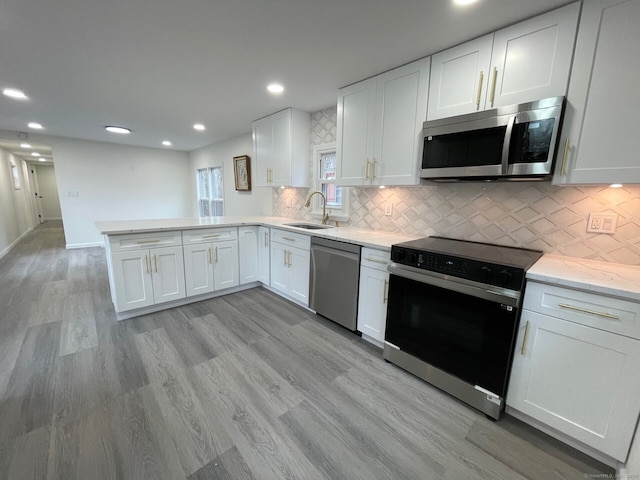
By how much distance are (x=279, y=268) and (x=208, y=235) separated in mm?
932

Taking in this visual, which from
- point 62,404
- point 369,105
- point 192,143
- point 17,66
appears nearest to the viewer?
point 62,404

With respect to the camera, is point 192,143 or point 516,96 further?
point 192,143

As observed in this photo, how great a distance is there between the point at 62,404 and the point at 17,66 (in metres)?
2.74

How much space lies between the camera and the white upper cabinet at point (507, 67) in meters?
1.44

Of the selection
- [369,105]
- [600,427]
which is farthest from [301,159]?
[600,427]

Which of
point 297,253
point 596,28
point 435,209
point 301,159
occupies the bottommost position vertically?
point 297,253

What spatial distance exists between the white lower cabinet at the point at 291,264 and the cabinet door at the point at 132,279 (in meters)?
1.35

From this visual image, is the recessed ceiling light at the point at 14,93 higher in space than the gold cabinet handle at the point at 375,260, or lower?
higher

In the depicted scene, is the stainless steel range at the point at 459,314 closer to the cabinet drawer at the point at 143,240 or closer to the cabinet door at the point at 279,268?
the cabinet door at the point at 279,268

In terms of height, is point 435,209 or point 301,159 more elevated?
point 301,159

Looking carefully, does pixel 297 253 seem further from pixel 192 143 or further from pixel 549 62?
pixel 192 143

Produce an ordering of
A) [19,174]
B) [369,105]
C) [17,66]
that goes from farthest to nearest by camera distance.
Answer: [19,174] → [369,105] → [17,66]

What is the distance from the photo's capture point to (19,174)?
745 cm

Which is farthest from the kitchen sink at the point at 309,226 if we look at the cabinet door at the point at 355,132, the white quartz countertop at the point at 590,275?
the white quartz countertop at the point at 590,275
